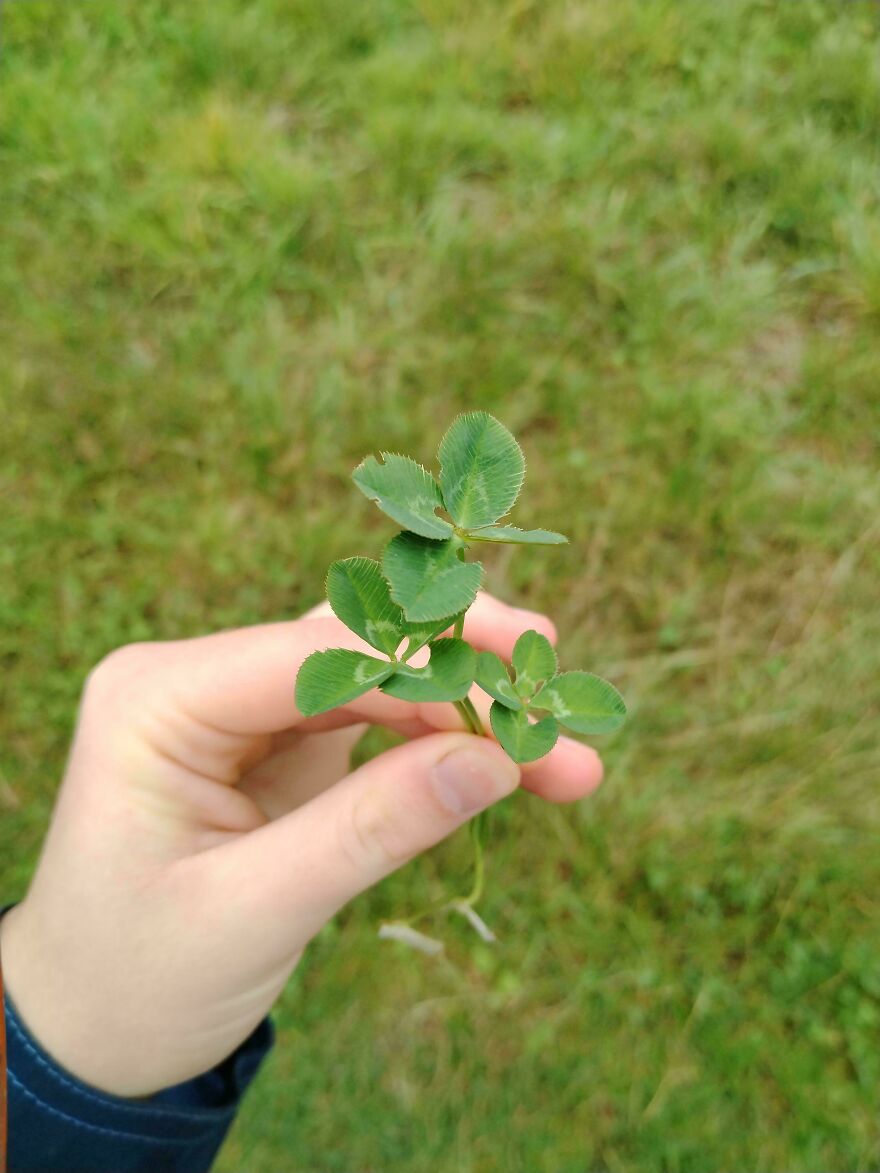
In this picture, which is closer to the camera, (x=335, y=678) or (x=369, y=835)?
(x=335, y=678)

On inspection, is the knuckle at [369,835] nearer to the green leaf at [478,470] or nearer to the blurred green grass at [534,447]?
the green leaf at [478,470]

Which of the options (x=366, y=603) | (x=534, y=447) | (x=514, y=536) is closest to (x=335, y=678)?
(x=366, y=603)

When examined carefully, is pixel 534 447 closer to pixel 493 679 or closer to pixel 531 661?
pixel 531 661

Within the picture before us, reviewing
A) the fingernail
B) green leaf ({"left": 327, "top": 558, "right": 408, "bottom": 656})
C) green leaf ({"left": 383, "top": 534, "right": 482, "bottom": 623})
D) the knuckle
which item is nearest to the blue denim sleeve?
the knuckle

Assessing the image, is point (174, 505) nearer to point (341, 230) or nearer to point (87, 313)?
point (87, 313)

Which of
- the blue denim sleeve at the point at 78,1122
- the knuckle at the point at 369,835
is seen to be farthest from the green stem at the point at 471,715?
the blue denim sleeve at the point at 78,1122

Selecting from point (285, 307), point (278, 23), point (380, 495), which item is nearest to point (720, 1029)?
point (380, 495)
